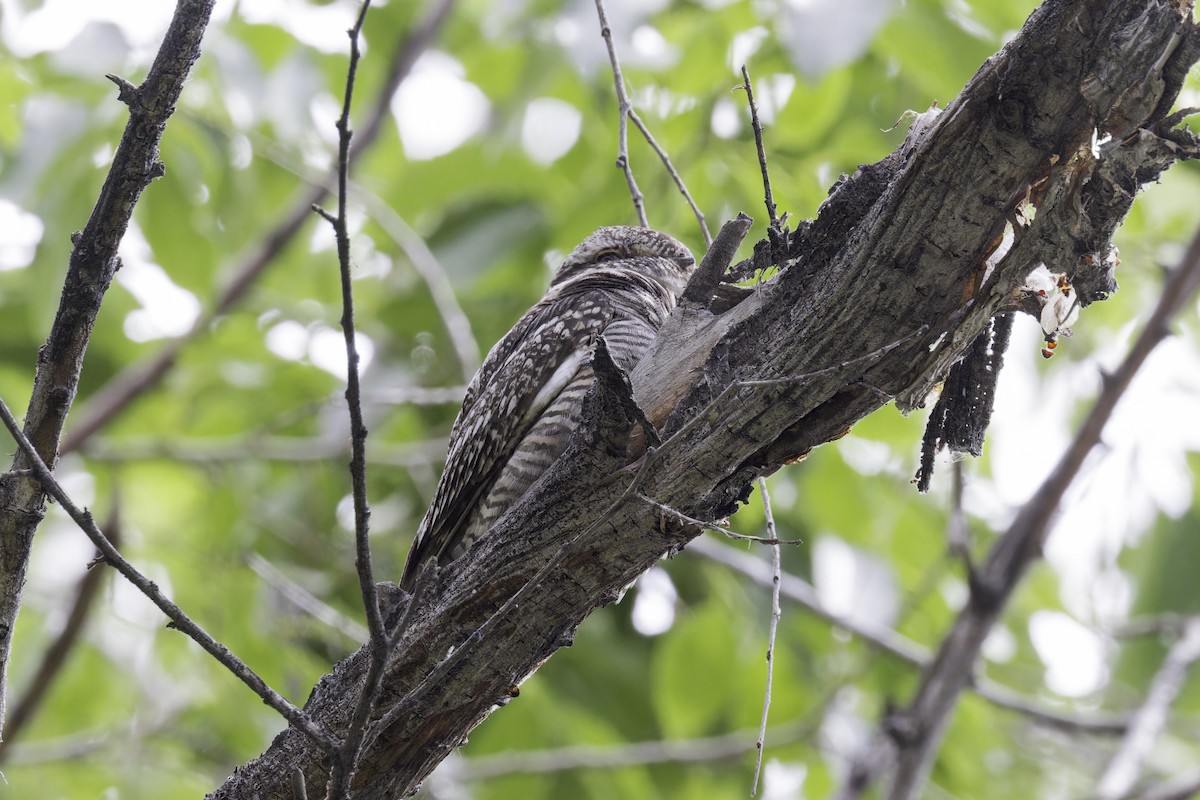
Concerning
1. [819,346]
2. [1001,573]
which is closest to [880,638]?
[1001,573]

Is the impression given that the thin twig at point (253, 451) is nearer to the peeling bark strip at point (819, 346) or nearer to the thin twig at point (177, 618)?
the peeling bark strip at point (819, 346)

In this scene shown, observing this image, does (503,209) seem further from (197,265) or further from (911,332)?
(911,332)

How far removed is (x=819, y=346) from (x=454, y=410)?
418 centimetres

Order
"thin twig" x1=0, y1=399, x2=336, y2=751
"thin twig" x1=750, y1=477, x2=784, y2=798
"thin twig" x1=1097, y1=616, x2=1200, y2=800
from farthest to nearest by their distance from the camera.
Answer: "thin twig" x1=1097, y1=616, x2=1200, y2=800, "thin twig" x1=750, y1=477, x2=784, y2=798, "thin twig" x1=0, y1=399, x2=336, y2=751

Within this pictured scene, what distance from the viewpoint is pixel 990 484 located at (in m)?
5.36

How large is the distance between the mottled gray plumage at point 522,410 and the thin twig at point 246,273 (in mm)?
1851

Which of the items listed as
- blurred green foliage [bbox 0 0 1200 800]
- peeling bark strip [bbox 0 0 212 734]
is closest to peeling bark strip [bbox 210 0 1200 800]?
peeling bark strip [bbox 0 0 212 734]

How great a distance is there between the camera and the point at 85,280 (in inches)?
80.4

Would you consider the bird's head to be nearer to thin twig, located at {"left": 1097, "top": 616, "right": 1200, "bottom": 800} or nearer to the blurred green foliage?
the blurred green foliage

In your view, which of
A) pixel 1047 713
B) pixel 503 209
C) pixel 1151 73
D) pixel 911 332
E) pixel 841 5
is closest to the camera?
pixel 1151 73

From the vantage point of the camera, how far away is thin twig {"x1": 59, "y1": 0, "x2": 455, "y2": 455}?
536 centimetres

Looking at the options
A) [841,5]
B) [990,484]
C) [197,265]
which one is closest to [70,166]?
[197,265]

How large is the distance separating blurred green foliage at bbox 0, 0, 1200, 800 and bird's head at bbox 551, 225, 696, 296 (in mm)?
91

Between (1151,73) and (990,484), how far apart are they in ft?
13.0
